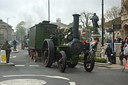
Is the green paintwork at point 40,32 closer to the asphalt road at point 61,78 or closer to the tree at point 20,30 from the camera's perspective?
the asphalt road at point 61,78

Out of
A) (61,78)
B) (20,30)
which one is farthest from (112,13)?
(20,30)

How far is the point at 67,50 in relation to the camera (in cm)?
1173

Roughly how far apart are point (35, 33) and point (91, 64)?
739 cm

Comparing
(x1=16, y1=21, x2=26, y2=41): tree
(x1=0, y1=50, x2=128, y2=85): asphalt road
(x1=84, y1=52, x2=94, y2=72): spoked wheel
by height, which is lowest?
(x1=0, y1=50, x2=128, y2=85): asphalt road

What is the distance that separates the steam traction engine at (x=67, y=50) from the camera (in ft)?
36.4

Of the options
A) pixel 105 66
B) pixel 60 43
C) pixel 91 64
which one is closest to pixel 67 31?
pixel 60 43

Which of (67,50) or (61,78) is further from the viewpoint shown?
(67,50)

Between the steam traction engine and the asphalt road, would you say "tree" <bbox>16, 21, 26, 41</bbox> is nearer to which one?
the steam traction engine

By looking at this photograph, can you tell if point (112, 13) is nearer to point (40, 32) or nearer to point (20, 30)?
point (40, 32)

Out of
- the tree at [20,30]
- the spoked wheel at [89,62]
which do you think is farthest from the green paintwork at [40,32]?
the tree at [20,30]

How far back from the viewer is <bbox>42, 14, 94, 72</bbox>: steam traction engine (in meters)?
11.1

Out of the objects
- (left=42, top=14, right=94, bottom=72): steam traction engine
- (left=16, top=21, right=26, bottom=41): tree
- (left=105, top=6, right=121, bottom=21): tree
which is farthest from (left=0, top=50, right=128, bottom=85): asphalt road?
(left=16, top=21, right=26, bottom=41): tree

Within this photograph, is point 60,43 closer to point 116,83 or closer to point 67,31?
point 67,31

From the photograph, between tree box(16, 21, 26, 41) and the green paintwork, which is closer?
the green paintwork
